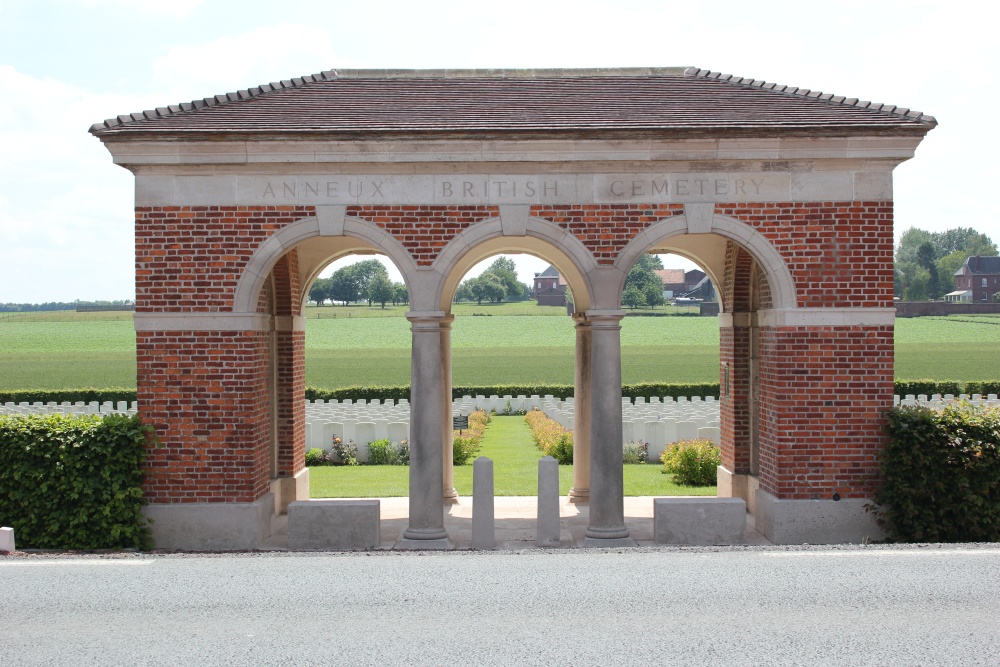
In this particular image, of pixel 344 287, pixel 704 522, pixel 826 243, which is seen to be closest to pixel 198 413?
pixel 704 522

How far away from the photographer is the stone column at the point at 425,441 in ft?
34.0

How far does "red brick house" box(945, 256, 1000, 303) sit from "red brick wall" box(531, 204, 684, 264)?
353 feet

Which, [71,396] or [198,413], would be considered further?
[71,396]

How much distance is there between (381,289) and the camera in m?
114

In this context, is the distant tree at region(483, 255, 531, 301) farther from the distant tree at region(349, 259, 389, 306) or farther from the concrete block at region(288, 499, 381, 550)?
the concrete block at region(288, 499, 381, 550)

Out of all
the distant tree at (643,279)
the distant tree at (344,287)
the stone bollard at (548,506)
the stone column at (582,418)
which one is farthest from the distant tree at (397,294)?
the stone bollard at (548,506)

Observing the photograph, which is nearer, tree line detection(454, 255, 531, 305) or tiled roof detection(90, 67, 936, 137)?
tiled roof detection(90, 67, 936, 137)

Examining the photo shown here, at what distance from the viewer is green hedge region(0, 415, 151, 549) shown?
9922 millimetres

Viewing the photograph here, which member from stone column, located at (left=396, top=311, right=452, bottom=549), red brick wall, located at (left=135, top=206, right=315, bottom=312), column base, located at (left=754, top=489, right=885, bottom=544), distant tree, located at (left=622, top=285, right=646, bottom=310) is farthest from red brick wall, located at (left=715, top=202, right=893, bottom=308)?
distant tree, located at (left=622, top=285, right=646, bottom=310)

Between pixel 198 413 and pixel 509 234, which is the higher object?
pixel 509 234

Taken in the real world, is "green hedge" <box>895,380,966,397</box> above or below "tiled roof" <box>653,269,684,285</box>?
below

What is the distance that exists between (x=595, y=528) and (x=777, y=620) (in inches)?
150

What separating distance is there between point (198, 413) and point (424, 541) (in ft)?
10.8

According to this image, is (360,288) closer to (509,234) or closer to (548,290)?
(548,290)
